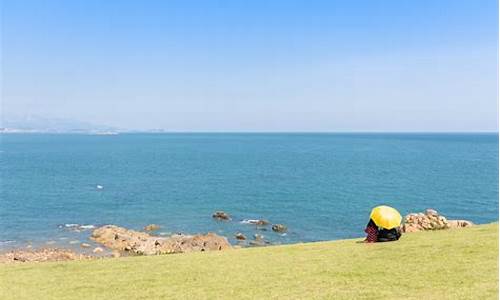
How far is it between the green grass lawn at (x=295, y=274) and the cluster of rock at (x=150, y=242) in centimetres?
1833

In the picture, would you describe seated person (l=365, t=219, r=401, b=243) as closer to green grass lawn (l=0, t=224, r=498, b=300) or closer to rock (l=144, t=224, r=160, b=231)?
green grass lawn (l=0, t=224, r=498, b=300)

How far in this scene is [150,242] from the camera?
145ft

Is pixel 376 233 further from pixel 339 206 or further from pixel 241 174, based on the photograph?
pixel 241 174

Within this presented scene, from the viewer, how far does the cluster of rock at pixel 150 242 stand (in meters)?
40.4

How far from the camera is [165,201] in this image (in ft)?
247

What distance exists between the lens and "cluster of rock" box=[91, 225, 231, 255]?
40.4 m

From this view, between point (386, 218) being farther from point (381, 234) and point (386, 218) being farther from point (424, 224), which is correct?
point (424, 224)

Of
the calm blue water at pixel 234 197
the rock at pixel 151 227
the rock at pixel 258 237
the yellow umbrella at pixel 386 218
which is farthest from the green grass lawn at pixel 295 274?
the rock at pixel 151 227

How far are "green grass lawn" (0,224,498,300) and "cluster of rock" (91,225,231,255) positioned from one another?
60.2ft

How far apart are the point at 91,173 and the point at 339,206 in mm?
72342

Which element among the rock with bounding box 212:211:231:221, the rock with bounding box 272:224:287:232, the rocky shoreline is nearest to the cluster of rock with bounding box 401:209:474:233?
the rocky shoreline

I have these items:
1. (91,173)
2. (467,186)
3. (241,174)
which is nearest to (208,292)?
(467,186)

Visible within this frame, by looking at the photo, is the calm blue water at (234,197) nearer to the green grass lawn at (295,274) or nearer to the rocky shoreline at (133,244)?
the rocky shoreline at (133,244)

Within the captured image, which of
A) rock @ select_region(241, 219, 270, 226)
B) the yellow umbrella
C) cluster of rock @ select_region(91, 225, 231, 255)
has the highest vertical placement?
the yellow umbrella
